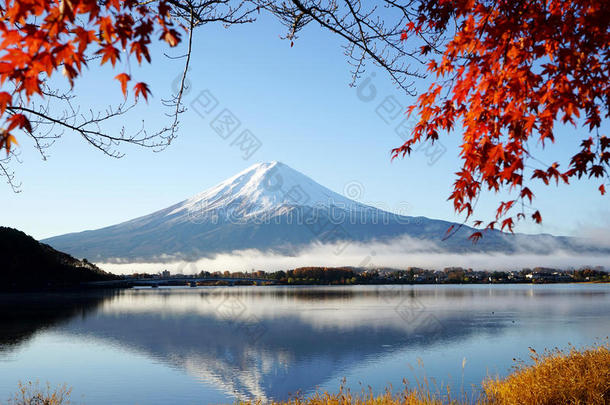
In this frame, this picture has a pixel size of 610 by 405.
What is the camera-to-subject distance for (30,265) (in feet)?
314

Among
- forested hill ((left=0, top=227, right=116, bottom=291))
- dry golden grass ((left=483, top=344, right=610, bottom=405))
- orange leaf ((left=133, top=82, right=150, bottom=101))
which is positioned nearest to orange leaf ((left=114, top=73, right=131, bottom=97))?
orange leaf ((left=133, top=82, right=150, bottom=101))

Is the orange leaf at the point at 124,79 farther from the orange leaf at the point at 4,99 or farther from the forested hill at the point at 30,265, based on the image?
the forested hill at the point at 30,265

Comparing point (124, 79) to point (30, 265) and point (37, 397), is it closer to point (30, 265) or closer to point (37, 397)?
point (37, 397)

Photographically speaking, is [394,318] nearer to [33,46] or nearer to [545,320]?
[545,320]

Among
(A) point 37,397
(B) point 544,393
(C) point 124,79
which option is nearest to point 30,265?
(A) point 37,397

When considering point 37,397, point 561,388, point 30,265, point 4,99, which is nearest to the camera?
point 4,99

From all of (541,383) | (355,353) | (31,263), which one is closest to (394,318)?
(355,353)

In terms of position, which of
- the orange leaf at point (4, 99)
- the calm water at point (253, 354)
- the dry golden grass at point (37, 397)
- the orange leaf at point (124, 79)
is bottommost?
the calm water at point (253, 354)

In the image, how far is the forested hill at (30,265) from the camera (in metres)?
91.3

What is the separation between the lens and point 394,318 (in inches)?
2331

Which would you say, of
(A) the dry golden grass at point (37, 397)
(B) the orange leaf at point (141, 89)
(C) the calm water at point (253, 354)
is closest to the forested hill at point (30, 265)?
(C) the calm water at point (253, 354)

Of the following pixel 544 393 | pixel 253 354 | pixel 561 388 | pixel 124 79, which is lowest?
pixel 253 354

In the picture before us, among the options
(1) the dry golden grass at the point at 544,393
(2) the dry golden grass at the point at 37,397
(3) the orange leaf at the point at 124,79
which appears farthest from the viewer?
(2) the dry golden grass at the point at 37,397

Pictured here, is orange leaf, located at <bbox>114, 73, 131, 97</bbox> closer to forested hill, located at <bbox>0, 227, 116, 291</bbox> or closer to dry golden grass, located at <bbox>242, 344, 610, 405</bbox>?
dry golden grass, located at <bbox>242, 344, 610, 405</bbox>
